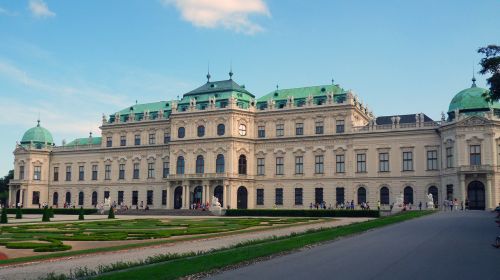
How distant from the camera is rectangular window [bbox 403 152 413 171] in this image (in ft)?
215

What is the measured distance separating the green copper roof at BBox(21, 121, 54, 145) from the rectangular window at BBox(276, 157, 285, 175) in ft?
141

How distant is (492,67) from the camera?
2766 centimetres

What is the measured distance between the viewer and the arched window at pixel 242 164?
73500 mm

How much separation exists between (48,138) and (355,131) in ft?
178

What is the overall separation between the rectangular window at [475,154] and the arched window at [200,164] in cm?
3476

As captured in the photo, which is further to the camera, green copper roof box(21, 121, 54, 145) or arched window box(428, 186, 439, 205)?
green copper roof box(21, 121, 54, 145)

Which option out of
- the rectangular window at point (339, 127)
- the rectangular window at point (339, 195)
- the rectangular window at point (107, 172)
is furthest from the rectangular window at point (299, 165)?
the rectangular window at point (107, 172)

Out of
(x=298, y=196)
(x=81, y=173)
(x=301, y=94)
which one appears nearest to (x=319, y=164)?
(x=298, y=196)

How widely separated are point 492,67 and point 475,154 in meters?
34.5

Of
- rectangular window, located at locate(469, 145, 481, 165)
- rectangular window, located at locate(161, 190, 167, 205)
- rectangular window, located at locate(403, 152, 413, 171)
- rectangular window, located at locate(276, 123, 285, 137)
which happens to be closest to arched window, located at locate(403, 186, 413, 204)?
rectangular window, located at locate(403, 152, 413, 171)

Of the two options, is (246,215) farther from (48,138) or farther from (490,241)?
(48,138)

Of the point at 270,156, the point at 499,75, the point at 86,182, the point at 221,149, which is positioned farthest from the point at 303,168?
the point at 499,75

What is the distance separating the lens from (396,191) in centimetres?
6575

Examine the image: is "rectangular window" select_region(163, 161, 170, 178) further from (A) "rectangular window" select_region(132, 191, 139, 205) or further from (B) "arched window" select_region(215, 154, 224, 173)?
(B) "arched window" select_region(215, 154, 224, 173)
